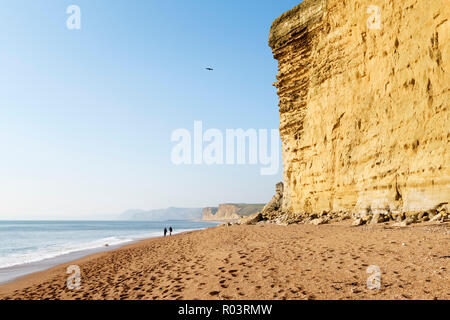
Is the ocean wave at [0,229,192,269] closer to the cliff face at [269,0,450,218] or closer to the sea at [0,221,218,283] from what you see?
the sea at [0,221,218,283]

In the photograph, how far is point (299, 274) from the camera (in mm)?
6801

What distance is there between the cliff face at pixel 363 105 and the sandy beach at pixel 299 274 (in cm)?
435

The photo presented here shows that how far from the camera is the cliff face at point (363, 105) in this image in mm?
13000

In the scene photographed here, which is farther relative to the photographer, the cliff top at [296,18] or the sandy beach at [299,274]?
the cliff top at [296,18]

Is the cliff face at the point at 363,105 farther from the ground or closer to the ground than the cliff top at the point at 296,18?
closer to the ground

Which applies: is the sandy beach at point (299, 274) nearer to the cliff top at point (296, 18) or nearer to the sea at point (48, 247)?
the sea at point (48, 247)

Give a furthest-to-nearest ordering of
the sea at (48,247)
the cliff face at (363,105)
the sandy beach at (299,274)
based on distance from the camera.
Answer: the sea at (48,247)
the cliff face at (363,105)
the sandy beach at (299,274)

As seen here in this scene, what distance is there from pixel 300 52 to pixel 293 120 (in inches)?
235

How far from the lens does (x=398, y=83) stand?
49.6ft

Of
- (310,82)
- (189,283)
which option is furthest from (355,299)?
(310,82)

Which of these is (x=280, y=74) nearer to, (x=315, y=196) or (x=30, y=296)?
(x=315, y=196)

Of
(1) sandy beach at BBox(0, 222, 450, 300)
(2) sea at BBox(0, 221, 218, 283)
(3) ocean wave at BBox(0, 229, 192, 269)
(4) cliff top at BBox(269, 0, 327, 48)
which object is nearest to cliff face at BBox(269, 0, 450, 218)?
(4) cliff top at BBox(269, 0, 327, 48)

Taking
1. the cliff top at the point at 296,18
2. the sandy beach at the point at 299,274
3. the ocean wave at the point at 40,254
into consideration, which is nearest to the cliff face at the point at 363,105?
the cliff top at the point at 296,18

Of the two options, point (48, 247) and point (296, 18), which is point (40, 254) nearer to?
point (48, 247)
